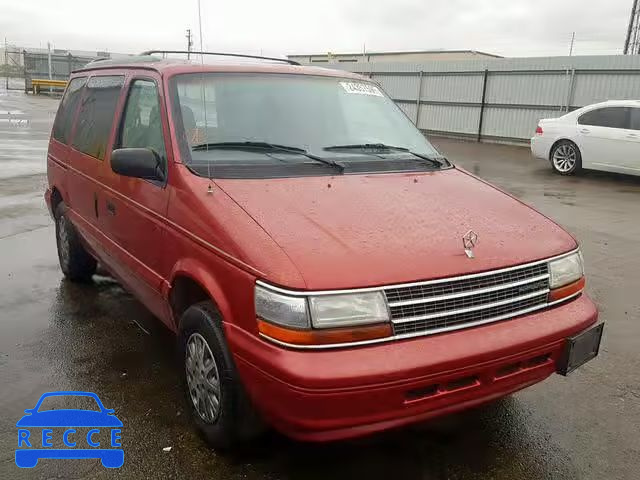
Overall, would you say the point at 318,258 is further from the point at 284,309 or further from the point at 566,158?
the point at 566,158

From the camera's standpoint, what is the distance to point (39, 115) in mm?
24906

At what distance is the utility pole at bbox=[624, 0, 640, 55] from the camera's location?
35.5m

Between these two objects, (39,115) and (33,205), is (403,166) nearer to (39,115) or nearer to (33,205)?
(33,205)

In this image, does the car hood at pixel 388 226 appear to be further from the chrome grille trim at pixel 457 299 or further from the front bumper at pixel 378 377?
the front bumper at pixel 378 377

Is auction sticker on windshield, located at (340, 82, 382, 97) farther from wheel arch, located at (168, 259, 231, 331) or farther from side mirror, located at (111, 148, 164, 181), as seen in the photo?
wheel arch, located at (168, 259, 231, 331)

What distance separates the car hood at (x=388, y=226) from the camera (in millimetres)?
2432

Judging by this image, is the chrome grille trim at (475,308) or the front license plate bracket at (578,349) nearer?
the chrome grille trim at (475,308)

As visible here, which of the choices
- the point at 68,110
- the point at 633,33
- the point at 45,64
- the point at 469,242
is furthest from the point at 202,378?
the point at 45,64

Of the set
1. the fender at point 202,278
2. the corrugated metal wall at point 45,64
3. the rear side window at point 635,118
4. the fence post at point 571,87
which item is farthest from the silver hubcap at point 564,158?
the corrugated metal wall at point 45,64

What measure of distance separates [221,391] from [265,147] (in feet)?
4.61

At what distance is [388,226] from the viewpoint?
2744 millimetres

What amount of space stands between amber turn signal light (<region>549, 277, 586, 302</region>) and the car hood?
0.18 meters

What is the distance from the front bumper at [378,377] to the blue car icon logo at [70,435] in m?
0.96

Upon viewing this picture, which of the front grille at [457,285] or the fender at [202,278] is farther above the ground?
the front grille at [457,285]
